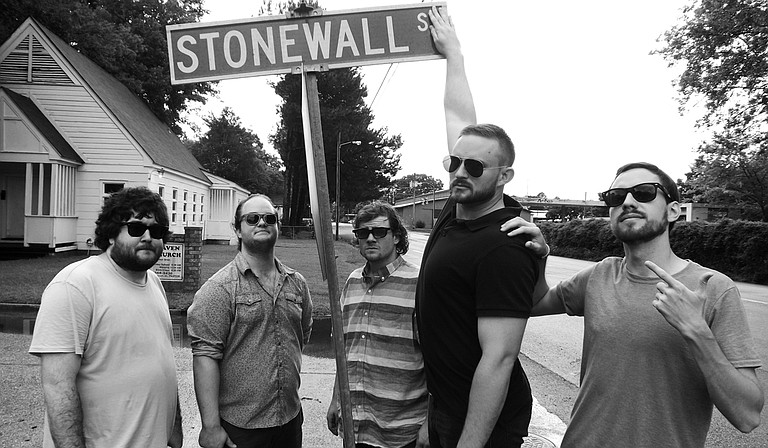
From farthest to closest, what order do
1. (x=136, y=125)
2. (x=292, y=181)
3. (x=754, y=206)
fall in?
(x=292, y=181) < (x=754, y=206) < (x=136, y=125)

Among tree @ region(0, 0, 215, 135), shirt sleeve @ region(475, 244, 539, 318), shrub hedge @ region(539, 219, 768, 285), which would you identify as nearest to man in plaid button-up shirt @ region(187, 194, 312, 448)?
shirt sleeve @ region(475, 244, 539, 318)

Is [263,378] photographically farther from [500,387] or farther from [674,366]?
[674,366]

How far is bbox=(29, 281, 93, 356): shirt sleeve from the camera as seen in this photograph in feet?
6.98

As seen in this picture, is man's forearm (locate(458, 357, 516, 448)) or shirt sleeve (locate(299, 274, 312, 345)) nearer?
man's forearm (locate(458, 357, 516, 448))

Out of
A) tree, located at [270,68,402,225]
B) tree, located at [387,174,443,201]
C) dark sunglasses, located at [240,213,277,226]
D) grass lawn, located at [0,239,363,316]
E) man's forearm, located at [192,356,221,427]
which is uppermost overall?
tree, located at [387,174,443,201]

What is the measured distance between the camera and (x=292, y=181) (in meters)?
41.5

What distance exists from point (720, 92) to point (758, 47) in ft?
5.67

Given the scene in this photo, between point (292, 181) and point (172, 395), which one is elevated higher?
point (292, 181)

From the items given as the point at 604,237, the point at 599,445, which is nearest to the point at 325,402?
the point at 599,445

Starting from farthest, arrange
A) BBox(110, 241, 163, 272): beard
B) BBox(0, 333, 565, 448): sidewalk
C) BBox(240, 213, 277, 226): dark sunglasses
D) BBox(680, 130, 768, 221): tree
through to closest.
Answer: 1. BBox(680, 130, 768, 221): tree
2. BBox(0, 333, 565, 448): sidewalk
3. BBox(240, 213, 277, 226): dark sunglasses
4. BBox(110, 241, 163, 272): beard

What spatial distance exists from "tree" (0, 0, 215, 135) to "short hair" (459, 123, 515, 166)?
20966 mm

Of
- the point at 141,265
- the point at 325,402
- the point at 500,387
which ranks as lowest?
the point at 325,402

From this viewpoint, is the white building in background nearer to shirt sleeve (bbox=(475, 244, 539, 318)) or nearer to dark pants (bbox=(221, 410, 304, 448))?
dark pants (bbox=(221, 410, 304, 448))

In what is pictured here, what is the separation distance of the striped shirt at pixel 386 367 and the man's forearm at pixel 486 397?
2.41ft
